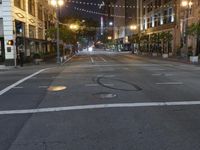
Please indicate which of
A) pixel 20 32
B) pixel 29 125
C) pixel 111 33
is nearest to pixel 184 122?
pixel 29 125

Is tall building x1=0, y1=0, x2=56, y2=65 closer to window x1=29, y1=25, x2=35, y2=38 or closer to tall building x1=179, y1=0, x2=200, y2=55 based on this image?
window x1=29, y1=25, x2=35, y2=38

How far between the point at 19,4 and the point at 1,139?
106 ft

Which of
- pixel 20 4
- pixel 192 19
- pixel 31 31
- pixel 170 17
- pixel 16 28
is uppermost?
pixel 170 17

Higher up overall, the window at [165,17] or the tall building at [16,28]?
the window at [165,17]

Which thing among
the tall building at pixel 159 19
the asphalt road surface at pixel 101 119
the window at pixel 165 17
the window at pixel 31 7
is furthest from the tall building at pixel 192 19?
the asphalt road surface at pixel 101 119

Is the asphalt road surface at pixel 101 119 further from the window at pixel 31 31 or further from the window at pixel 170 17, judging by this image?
the window at pixel 170 17

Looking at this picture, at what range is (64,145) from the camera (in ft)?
21.0

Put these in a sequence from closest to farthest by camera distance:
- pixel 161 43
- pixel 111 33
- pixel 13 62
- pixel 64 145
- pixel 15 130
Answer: pixel 64 145 → pixel 15 130 → pixel 13 62 → pixel 161 43 → pixel 111 33

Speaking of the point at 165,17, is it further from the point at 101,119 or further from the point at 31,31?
the point at 101,119

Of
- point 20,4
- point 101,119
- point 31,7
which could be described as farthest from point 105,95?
point 31,7

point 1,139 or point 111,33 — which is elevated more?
point 111,33

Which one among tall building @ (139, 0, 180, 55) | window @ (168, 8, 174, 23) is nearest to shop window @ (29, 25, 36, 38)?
tall building @ (139, 0, 180, 55)

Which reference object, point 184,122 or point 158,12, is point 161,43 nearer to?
point 158,12

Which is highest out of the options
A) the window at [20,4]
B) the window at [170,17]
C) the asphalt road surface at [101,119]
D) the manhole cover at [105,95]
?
the window at [170,17]
